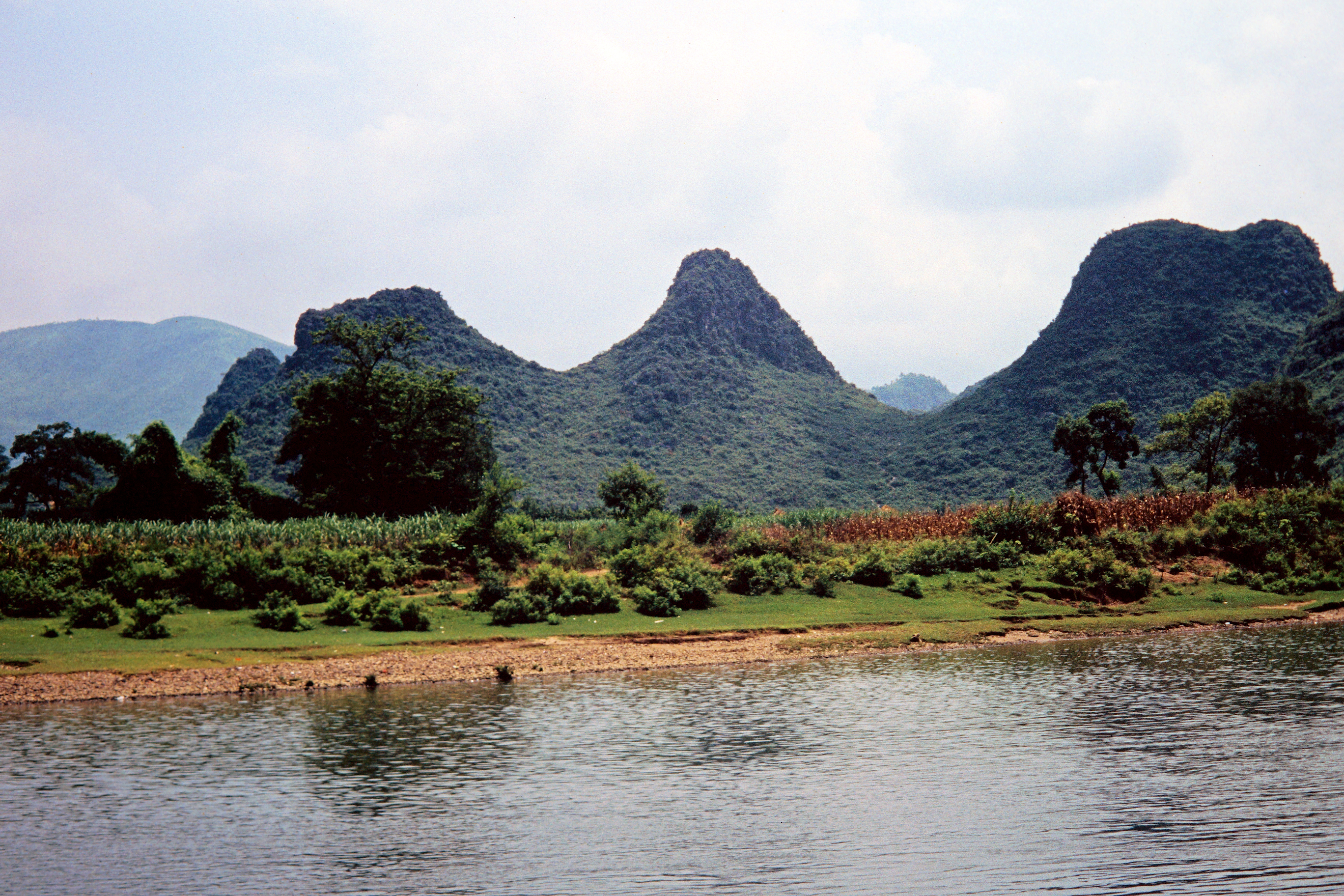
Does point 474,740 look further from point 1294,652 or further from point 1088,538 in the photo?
point 1088,538

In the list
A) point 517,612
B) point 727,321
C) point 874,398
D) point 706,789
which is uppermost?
point 727,321

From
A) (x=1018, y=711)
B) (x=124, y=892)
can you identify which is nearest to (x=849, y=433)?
(x=1018, y=711)

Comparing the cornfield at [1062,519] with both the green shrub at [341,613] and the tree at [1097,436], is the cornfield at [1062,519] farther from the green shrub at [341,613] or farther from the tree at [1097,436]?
the tree at [1097,436]

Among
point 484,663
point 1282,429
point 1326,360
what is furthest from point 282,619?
point 1326,360

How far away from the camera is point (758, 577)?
34406 mm

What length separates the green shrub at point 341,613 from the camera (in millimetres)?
28938

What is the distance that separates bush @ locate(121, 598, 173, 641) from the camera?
26.0 meters

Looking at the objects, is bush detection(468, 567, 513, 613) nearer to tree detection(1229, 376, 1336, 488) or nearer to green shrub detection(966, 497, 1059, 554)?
green shrub detection(966, 497, 1059, 554)

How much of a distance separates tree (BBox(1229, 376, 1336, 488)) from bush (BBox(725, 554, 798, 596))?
129ft

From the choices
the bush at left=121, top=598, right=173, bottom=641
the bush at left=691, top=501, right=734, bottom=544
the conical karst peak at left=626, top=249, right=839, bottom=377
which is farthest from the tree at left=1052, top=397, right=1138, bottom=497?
the conical karst peak at left=626, top=249, right=839, bottom=377

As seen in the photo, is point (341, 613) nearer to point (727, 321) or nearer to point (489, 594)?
point (489, 594)

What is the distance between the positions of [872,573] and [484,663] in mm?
15618

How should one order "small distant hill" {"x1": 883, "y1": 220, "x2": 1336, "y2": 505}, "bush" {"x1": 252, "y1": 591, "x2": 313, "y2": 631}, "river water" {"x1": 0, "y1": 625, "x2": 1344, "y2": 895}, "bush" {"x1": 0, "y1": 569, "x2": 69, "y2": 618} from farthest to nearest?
"small distant hill" {"x1": 883, "y1": 220, "x2": 1336, "y2": 505}
"bush" {"x1": 252, "y1": 591, "x2": 313, "y2": 631}
"bush" {"x1": 0, "y1": 569, "x2": 69, "y2": 618}
"river water" {"x1": 0, "y1": 625, "x2": 1344, "y2": 895}

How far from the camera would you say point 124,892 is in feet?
32.2
